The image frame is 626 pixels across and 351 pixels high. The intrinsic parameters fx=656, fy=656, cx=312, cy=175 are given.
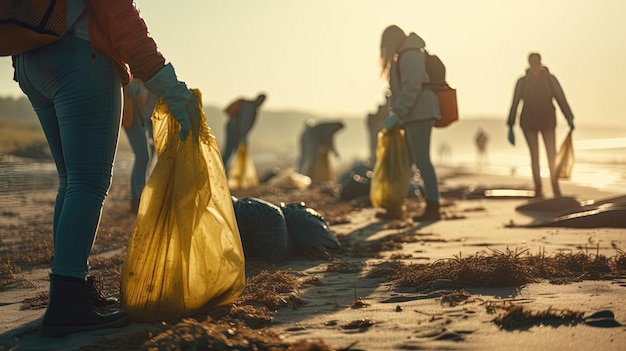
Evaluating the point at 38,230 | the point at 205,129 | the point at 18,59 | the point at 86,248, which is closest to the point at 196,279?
the point at 86,248

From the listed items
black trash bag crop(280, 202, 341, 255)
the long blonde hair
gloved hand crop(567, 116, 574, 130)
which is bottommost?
black trash bag crop(280, 202, 341, 255)

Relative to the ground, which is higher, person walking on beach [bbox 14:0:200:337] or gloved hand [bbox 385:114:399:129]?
gloved hand [bbox 385:114:399:129]

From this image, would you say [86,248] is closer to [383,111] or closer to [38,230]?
[38,230]

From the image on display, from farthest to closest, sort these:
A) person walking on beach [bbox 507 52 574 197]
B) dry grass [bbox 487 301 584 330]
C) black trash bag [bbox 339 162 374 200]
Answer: black trash bag [bbox 339 162 374 200]
person walking on beach [bbox 507 52 574 197]
dry grass [bbox 487 301 584 330]

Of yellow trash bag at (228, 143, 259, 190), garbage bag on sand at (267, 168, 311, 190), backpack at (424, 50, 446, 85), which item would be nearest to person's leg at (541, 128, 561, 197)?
backpack at (424, 50, 446, 85)

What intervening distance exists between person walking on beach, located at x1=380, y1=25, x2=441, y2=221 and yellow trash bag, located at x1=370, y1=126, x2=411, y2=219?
0.37ft

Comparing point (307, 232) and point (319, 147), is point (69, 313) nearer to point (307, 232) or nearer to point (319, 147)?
point (307, 232)

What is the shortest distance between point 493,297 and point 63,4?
221 cm

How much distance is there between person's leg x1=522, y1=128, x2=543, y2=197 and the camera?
851 centimetres

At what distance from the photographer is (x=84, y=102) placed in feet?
8.53

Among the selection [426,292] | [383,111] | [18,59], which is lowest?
[426,292]

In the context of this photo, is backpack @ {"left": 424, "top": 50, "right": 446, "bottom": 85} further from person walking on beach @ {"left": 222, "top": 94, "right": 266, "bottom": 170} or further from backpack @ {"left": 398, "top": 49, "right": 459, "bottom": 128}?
person walking on beach @ {"left": 222, "top": 94, "right": 266, "bottom": 170}

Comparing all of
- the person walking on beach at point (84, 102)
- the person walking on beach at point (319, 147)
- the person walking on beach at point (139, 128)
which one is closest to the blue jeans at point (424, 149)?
the person walking on beach at point (139, 128)

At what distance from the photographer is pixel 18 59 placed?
2699mm
